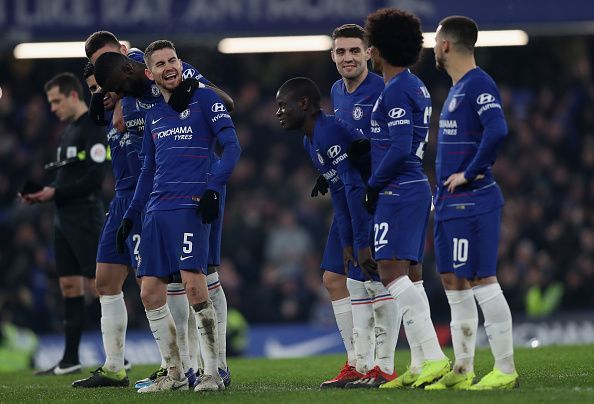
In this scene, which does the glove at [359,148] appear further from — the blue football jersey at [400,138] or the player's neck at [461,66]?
the player's neck at [461,66]

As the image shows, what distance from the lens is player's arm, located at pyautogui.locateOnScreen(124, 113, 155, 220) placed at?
750cm

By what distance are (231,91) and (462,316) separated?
14.8m

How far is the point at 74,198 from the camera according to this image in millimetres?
10211

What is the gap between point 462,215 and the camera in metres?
6.59

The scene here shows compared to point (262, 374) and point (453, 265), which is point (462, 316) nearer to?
point (453, 265)

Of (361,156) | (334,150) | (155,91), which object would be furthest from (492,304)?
(155,91)

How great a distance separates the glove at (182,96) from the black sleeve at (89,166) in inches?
113

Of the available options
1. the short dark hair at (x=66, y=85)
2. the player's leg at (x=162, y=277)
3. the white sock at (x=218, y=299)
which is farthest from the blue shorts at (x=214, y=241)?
the short dark hair at (x=66, y=85)

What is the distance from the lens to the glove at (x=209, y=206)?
6.92 m

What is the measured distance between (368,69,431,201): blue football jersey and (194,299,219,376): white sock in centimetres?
133

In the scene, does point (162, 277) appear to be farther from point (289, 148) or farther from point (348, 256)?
point (289, 148)

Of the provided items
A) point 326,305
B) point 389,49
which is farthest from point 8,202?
point 389,49

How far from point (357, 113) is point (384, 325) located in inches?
57.9

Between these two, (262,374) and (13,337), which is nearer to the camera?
(262,374)
